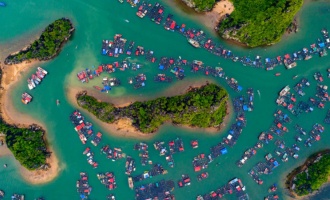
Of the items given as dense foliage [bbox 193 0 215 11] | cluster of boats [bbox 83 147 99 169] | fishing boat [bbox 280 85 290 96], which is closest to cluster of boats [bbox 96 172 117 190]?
cluster of boats [bbox 83 147 99 169]

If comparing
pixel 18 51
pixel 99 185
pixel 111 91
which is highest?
pixel 18 51

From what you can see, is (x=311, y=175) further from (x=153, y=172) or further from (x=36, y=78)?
(x=36, y=78)

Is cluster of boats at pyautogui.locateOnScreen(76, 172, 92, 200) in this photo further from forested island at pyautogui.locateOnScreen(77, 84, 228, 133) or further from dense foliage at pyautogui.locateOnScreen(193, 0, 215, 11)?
dense foliage at pyautogui.locateOnScreen(193, 0, 215, 11)

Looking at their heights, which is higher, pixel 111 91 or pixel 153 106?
pixel 111 91

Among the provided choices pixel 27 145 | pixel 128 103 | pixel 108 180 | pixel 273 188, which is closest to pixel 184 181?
pixel 108 180

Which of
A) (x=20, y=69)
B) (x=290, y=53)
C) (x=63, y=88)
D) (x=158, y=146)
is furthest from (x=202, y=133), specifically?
(x=20, y=69)

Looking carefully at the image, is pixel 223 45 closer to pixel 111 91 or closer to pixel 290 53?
pixel 290 53
